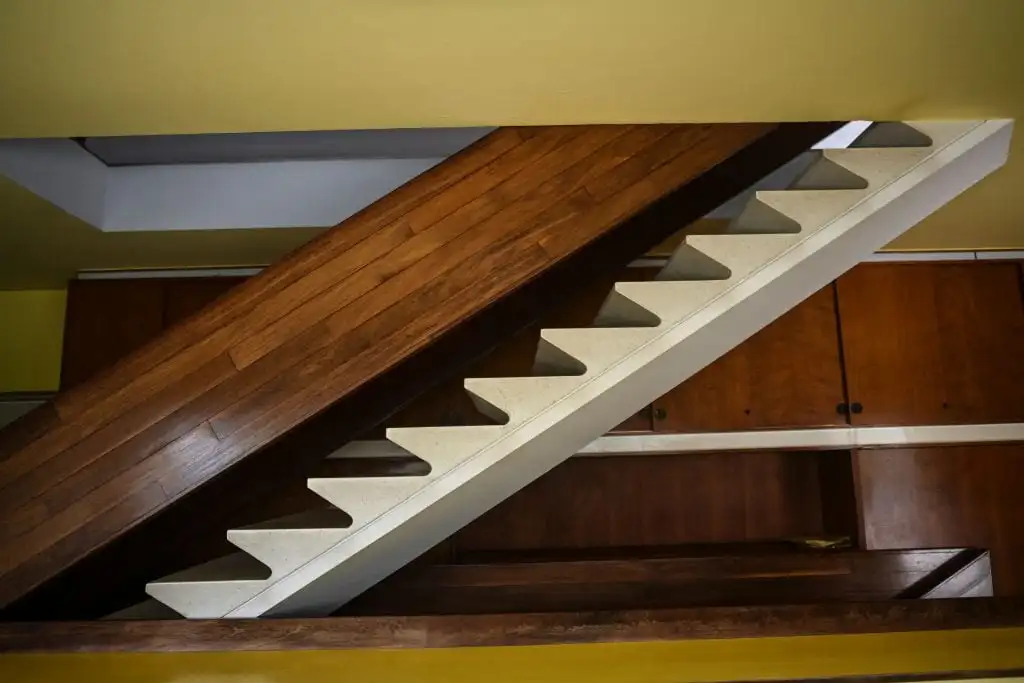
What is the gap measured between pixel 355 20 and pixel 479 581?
198 cm

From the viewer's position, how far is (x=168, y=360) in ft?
7.38

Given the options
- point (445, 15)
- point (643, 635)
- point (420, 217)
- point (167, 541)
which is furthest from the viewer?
point (167, 541)

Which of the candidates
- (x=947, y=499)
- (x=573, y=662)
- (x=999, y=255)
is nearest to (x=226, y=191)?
(x=573, y=662)

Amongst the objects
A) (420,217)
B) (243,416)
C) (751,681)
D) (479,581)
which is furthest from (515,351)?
(751,681)

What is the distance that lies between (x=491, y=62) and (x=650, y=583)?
193 cm

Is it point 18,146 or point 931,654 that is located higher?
point 18,146

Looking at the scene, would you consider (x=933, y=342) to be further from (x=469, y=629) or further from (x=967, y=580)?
(x=469, y=629)

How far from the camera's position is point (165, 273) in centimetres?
352

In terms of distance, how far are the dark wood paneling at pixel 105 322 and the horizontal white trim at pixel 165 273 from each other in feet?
0.10

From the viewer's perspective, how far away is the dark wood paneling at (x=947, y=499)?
3.32 meters

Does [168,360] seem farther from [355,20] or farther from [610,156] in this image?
[610,156]

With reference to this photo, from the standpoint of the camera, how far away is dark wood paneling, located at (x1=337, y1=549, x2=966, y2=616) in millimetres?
2842

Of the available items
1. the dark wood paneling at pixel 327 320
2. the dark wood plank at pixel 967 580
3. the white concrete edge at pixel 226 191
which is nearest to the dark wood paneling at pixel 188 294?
the white concrete edge at pixel 226 191

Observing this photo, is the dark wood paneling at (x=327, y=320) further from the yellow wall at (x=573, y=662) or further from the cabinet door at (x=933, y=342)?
the cabinet door at (x=933, y=342)
